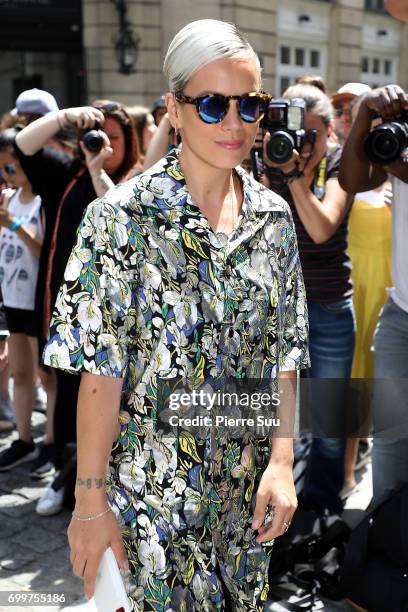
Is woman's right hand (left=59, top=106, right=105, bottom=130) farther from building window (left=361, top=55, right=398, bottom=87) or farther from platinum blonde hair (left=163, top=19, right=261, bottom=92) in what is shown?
building window (left=361, top=55, right=398, bottom=87)

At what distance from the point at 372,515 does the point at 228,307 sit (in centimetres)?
141

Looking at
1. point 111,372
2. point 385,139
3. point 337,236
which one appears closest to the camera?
point 111,372

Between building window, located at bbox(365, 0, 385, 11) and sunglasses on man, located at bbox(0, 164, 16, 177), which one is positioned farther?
building window, located at bbox(365, 0, 385, 11)

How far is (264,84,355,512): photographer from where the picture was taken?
3.05 metres

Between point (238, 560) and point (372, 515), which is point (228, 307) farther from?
point (372, 515)

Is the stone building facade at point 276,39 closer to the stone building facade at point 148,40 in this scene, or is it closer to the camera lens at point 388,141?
the stone building facade at point 148,40

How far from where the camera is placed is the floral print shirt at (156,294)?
150cm

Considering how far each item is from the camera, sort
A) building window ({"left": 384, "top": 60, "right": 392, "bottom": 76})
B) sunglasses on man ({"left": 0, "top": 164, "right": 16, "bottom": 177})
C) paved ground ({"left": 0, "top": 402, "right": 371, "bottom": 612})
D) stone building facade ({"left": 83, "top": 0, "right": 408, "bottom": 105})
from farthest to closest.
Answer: building window ({"left": 384, "top": 60, "right": 392, "bottom": 76}), stone building facade ({"left": 83, "top": 0, "right": 408, "bottom": 105}), sunglasses on man ({"left": 0, "top": 164, "right": 16, "bottom": 177}), paved ground ({"left": 0, "top": 402, "right": 371, "bottom": 612})

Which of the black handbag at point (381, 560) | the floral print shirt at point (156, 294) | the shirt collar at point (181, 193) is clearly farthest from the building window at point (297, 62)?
the floral print shirt at point (156, 294)

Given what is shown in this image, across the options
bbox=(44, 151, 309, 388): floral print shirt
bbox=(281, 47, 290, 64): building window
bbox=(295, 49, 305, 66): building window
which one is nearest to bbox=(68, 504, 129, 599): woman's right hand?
bbox=(44, 151, 309, 388): floral print shirt

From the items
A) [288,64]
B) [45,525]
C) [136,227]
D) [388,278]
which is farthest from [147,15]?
[136,227]

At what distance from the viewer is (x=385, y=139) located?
2611 mm

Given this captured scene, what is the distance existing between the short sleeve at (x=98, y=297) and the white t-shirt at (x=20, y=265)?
2581 mm

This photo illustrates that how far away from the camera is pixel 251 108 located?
1.60 m
